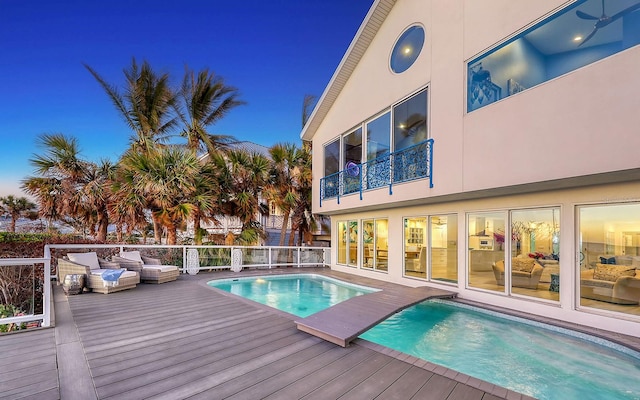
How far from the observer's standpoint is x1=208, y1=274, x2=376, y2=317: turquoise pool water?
295 inches

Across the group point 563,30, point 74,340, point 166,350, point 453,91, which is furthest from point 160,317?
point 563,30

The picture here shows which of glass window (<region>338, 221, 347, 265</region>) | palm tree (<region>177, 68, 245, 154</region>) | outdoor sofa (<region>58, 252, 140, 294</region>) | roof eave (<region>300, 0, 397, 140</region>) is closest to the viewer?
outdoor sofa (<region>58, 252, 140, 294</region>)

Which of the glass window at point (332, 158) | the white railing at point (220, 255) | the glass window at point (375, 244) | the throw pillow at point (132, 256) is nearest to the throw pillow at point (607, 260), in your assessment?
the glass window at point (375, 244)

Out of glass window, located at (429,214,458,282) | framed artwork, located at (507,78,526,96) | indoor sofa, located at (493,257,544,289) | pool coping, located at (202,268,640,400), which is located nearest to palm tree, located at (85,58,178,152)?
pool coping, located at (202,268,640,400)

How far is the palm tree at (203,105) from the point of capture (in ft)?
45.3

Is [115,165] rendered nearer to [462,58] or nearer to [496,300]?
[462,58]

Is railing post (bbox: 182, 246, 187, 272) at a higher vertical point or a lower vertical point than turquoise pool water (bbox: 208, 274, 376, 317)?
higher

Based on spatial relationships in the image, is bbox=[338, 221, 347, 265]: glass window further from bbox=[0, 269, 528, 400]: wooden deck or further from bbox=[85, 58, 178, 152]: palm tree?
bbox=[85, 58, 178, 152]: palm tree

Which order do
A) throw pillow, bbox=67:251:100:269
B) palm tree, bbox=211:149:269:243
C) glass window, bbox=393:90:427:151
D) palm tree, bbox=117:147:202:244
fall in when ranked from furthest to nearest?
palm tree, bbox=211:149:269:243 → palm tree, bbox=117:147:202:244 → glass window, bbox=393:90:427:151 → throw pillow, bbox=67:251:100:269

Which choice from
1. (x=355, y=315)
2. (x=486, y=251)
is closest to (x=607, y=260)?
(x=486, y=251)

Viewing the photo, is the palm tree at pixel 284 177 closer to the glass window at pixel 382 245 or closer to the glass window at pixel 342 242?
the glass window at pixel 342 242

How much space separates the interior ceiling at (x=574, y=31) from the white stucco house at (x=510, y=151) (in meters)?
0.02

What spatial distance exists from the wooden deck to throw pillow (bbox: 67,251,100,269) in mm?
2362

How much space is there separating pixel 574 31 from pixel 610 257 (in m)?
4.12
